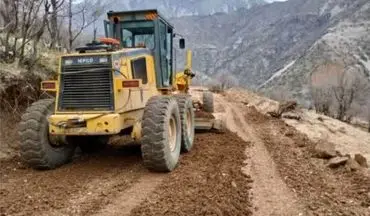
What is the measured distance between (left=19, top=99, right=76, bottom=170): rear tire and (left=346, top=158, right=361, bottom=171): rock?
4596 millimetres

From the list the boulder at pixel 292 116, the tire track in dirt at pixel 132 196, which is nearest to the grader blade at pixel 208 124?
the tire track in dirt at pixel 132 196

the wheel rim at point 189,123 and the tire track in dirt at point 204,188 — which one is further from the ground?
the wheel rim at point 189,123

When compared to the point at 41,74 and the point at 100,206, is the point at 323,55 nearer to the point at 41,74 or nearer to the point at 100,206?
the point at 41,74

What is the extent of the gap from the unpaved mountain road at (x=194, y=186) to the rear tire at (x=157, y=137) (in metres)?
0.19

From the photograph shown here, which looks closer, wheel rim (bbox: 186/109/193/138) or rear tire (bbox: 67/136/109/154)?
rear tire (bbox: 67/136/109/154)

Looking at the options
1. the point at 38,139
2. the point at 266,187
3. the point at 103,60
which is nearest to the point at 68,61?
the point at 103,60

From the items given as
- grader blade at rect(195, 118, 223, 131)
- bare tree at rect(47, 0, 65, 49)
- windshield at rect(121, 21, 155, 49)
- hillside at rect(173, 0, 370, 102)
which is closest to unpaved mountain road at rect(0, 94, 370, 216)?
grader blade at rect(195, 118, 223, 131)

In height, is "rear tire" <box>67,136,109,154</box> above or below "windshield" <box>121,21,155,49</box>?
below

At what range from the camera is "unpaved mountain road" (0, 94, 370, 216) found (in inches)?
265

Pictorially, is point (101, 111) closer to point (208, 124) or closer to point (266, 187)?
point (266, 187)

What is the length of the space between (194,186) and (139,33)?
157 inches

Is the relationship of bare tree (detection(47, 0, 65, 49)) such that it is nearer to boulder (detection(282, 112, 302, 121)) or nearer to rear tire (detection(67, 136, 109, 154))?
rear tire (detection(67, 136, 109, 154))

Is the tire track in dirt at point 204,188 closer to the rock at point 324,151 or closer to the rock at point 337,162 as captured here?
the rock at point 324,151

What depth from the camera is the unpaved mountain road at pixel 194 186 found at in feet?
22.1
